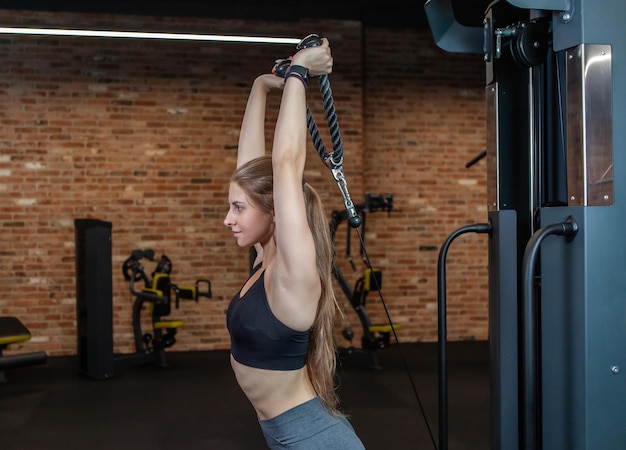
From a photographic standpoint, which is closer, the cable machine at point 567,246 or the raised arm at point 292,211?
the raised arm at point 292,211

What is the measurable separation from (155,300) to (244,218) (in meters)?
4.78

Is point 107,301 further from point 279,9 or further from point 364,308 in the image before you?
point 279,9

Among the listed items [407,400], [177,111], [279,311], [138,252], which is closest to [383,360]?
[407,400]

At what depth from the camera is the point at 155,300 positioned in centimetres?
644

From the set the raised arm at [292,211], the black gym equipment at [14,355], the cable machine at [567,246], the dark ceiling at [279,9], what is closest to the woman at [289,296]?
the raised arm at [292,211]

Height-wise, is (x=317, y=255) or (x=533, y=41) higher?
(x=533, y=41)

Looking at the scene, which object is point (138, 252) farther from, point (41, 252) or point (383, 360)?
point (383, 360)

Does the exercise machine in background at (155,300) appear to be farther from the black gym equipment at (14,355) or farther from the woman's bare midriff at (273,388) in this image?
the woman's bare midriff at (273,388)

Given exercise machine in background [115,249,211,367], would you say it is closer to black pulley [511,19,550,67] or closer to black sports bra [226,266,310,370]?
black pulley [511,19,550,67]

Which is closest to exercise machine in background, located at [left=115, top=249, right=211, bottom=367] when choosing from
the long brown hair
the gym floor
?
the gym floor

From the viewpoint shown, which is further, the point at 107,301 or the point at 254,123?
the point at 107,301

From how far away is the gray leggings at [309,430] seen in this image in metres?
1.80

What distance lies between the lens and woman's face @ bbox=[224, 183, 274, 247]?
6.10 feet

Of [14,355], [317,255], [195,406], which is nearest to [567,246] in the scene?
[317,255]
